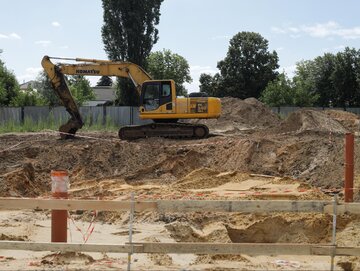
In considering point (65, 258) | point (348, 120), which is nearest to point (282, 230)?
point (65, 258)

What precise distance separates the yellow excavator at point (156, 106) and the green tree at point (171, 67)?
52.1m

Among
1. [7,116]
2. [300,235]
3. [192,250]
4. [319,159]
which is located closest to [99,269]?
[192,250]

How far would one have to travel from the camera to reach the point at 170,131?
24.6 meters

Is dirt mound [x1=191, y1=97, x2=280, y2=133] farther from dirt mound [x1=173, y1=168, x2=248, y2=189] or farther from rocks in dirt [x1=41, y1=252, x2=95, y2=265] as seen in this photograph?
rocks in dirt [x1=41, y1=252, x2=95, y2=265]

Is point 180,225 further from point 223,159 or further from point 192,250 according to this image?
point 223,159

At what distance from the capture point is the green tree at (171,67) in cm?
7725

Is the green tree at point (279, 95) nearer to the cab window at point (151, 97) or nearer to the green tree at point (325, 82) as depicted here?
the green tree at point (325, 82)

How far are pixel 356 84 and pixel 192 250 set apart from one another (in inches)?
2249

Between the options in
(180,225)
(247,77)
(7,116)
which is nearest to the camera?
(180,225)

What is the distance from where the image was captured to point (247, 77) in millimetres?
70812

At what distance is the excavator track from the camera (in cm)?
2450

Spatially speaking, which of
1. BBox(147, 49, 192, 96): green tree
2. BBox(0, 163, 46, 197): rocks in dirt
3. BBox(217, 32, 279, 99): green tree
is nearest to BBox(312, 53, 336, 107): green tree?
BBox(217, 32, 279, 99): green tree

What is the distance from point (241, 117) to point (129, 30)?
1992 centimetres

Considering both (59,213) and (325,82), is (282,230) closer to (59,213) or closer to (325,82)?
(59,213)
